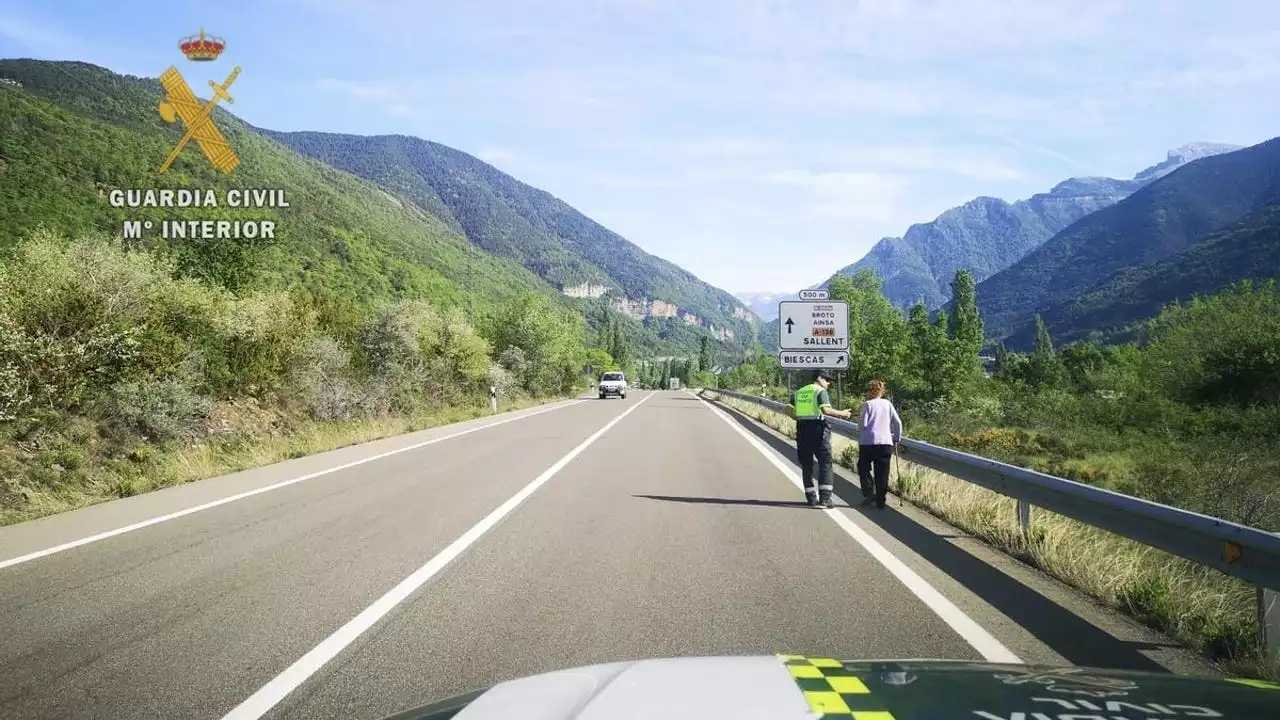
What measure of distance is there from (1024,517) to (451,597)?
5.49 metres

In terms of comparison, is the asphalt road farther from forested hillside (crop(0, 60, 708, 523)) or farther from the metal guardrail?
forested hillside (crop(0, 60, 708, 523))

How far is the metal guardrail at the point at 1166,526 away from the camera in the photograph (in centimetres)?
421

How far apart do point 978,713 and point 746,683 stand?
Answer: 0.64 m

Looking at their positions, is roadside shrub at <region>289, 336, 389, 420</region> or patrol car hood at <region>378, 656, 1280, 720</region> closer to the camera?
patrol car hood at <region>378, 656, 1280, 720</region>

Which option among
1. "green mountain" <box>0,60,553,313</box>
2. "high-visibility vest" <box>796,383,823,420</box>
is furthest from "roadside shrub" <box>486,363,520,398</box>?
"high-visibility vest" <box>796,383,823,420</box>

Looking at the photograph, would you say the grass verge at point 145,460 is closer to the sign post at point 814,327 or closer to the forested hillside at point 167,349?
the forested hillside at point 167,349

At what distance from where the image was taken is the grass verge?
11211 mm

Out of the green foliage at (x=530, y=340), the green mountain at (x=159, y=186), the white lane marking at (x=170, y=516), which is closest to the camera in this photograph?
the white lane marking at (x=170, y=516)

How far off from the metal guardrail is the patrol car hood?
2.43 metres

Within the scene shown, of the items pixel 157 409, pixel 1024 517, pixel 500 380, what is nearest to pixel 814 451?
pixel 1024 517

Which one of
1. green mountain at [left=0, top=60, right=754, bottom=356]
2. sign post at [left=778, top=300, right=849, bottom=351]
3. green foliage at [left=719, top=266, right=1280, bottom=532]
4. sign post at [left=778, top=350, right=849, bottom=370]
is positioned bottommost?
green foliage at [left=719, top=266, right=1280, bottom=532]

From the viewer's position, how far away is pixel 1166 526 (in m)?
5.23

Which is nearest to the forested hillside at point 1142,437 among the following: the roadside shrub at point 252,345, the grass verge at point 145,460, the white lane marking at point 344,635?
the white lane marking at point 344,635

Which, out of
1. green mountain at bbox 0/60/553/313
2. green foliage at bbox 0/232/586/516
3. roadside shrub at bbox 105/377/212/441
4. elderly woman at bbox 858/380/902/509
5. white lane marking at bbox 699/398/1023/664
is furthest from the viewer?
green mountain at bbox 0/60/553/313
